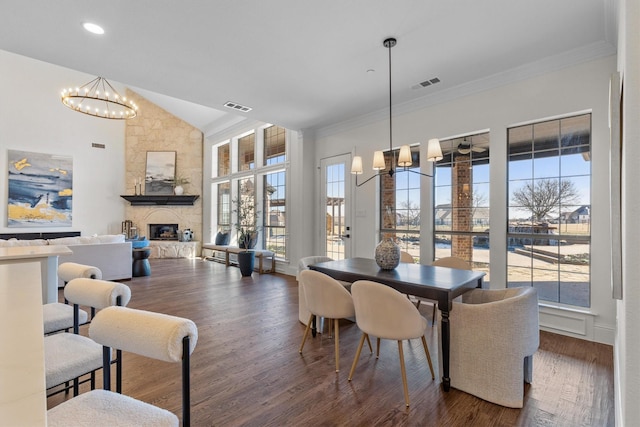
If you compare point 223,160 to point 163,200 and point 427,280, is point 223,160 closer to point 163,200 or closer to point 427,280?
point 163,200

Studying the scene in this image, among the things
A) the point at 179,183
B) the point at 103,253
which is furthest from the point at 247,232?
the point at 179,183

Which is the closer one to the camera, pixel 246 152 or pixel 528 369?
pixel 528 369

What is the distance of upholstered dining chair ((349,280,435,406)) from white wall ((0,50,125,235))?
9.09m

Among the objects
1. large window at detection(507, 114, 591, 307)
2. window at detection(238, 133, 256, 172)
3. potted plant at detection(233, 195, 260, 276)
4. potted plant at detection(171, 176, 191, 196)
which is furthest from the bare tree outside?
potted plant at detection(171, 176, 191, 196)

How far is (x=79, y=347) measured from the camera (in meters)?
1.52

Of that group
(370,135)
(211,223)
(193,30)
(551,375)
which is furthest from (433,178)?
(211,223)

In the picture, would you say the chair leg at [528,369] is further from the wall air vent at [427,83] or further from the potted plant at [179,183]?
the potted plant at [179,183]

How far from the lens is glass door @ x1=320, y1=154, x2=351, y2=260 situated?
5500mm

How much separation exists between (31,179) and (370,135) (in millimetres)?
8368

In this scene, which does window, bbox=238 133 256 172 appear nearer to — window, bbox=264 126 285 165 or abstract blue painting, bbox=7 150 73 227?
window, bbox=264 126 285 165

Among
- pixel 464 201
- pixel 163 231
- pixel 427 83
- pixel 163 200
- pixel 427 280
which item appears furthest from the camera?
pixel 163 231

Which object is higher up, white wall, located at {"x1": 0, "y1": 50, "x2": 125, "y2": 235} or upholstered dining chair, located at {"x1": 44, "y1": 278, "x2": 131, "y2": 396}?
white wall, located at {"x1": 0, "y1": 50, "x2": 125, "y2": 235}

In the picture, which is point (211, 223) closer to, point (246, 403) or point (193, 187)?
point (193, 187)

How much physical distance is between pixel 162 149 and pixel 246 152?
329 centimetres
